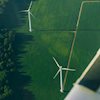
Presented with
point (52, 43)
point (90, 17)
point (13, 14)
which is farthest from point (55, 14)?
point (13, 14)

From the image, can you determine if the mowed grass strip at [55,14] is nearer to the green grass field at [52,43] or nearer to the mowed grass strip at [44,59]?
the green grass field at [52,43]

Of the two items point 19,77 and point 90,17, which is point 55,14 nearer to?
point 90,17

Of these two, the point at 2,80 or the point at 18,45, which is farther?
the point at 18,45

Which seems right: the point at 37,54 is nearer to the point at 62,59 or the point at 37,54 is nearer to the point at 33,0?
the point at 62,59

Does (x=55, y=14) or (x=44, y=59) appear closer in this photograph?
(x=44, y=59)

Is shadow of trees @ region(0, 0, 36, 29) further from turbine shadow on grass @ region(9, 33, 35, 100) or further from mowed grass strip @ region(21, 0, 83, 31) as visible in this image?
turbine shadow on grass @ region(9, 33, 35, 100)

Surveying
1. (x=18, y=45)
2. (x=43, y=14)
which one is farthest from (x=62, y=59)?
(x=43, y=14)
